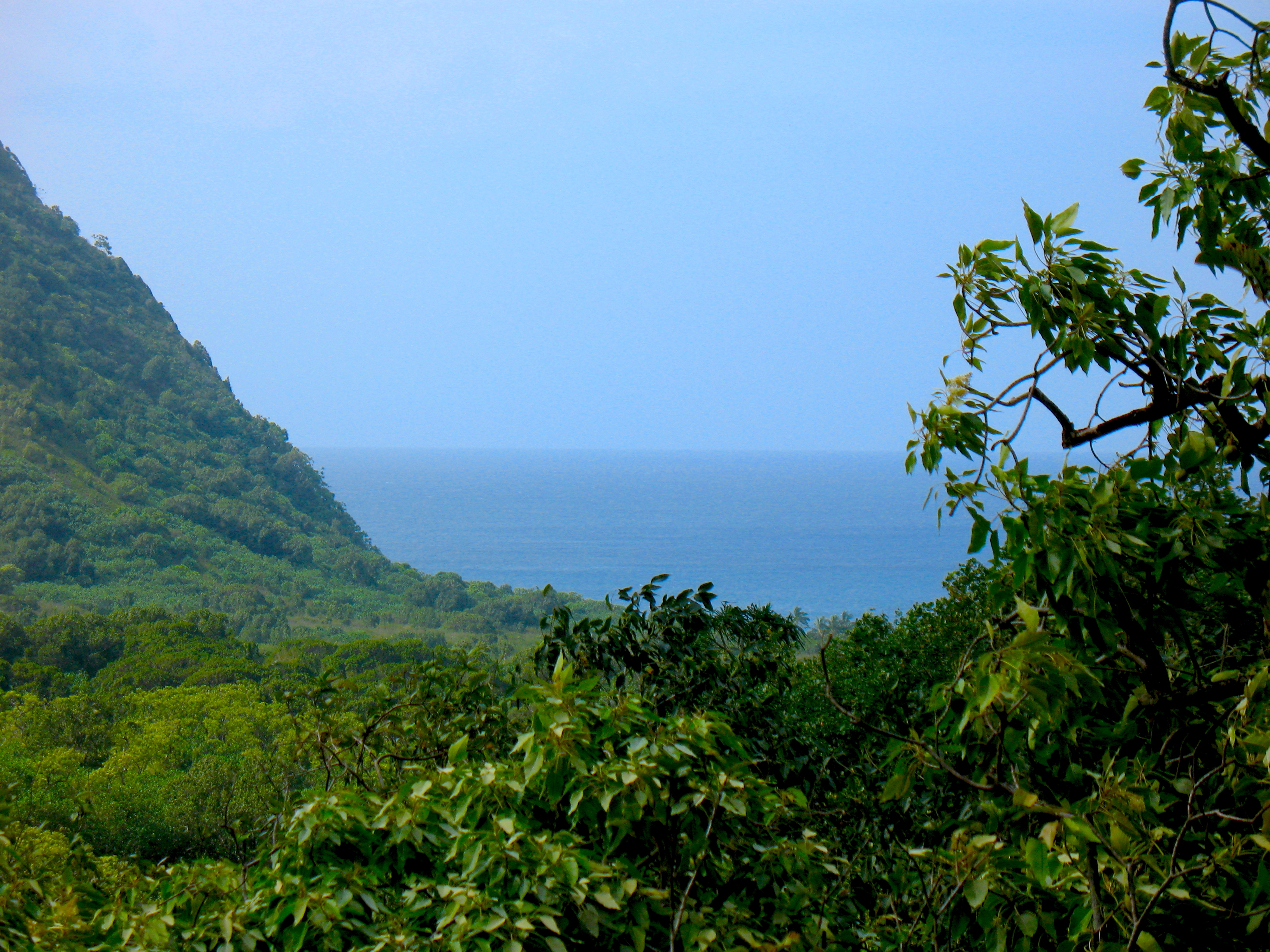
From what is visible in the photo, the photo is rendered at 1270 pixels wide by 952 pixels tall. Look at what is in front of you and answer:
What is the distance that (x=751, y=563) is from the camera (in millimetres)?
68812

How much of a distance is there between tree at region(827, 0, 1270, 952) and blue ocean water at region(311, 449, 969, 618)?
2502cm

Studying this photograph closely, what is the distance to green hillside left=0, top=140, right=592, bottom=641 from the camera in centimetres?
3572

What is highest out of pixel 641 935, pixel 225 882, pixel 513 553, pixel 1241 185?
pixel 1241 185

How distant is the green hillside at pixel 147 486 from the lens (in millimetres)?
35719

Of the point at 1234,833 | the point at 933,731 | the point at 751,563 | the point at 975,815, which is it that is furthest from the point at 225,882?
the point at 751,563

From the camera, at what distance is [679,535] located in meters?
85.5

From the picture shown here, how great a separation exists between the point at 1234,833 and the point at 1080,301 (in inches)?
42.9

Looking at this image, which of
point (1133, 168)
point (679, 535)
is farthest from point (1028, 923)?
point (679, 535)

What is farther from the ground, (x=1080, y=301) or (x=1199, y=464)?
(x=1080, y=301)

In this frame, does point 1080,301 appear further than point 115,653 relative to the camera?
No

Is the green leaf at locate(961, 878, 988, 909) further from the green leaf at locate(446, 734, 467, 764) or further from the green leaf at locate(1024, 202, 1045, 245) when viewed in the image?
the green leaf at locate(1024, 202, 1045, 245)

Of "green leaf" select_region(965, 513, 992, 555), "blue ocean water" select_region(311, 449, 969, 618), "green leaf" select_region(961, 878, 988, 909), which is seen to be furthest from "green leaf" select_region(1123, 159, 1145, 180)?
"blue ocean water" select_region(311, 449, 969, 618)

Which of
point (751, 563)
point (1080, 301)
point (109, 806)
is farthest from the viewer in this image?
point (751, 563)

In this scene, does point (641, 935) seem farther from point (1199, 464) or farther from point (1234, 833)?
point (1199, 464)
